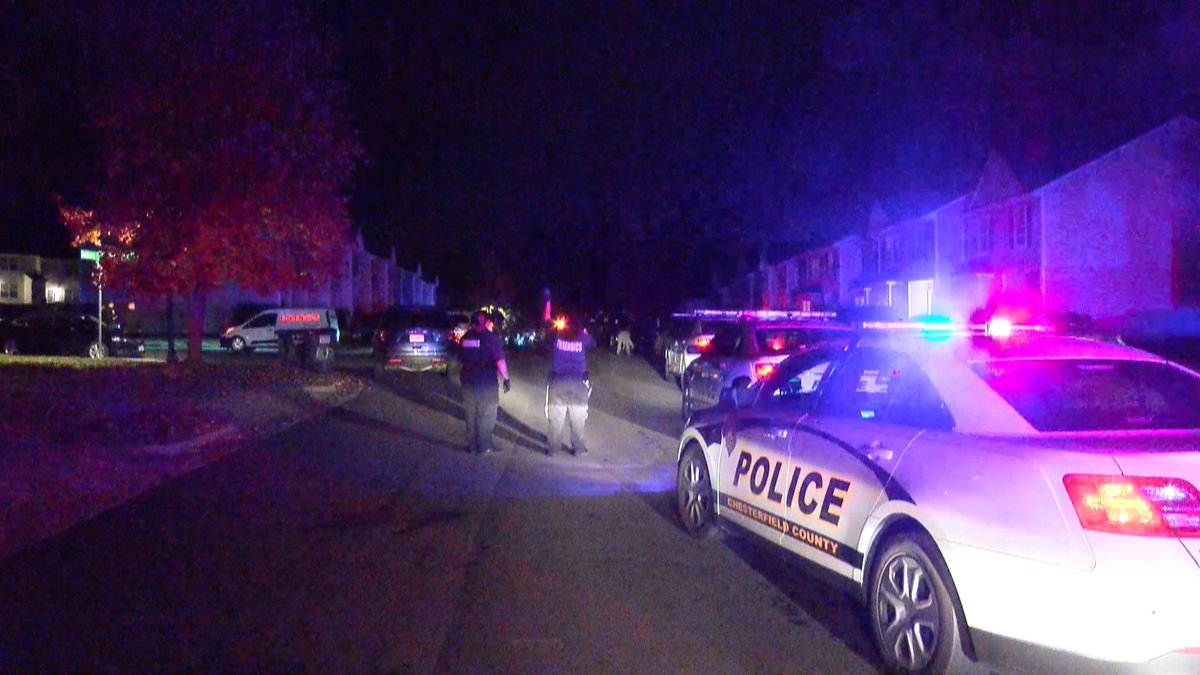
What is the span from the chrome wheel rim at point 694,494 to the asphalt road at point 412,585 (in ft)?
0.66

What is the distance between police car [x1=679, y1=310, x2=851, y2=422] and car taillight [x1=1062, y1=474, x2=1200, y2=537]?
10.2 meters

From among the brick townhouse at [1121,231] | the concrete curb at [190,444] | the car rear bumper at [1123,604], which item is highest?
the brick townhouse at [1121,231]

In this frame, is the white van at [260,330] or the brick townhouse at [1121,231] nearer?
the brick townhouse at [1121,231]

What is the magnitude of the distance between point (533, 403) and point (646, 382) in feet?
24.1

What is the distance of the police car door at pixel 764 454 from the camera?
7367 mm

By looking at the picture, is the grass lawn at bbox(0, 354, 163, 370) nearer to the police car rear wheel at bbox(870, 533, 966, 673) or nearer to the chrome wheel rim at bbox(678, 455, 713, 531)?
the chrome wheel rim at bbox(678, 455, 713, 531)

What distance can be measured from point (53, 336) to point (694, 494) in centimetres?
2912

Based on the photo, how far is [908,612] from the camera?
575cm

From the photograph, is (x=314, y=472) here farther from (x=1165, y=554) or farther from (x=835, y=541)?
(x=1165, y=554)

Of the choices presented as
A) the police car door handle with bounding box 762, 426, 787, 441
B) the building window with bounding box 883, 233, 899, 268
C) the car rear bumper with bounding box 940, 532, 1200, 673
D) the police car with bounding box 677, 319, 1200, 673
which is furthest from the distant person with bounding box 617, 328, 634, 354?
the car rear bumper with bounding box 940, 532, 1200, 673

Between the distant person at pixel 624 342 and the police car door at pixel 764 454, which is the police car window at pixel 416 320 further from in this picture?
the police car door at pixel 764 454

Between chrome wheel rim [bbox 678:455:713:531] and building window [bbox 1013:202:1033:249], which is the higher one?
building window [bbox 1013:202:1033:249]

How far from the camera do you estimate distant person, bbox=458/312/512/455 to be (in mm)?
13781

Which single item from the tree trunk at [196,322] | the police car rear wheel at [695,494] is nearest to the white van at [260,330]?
the tree trunk at [196,322]
